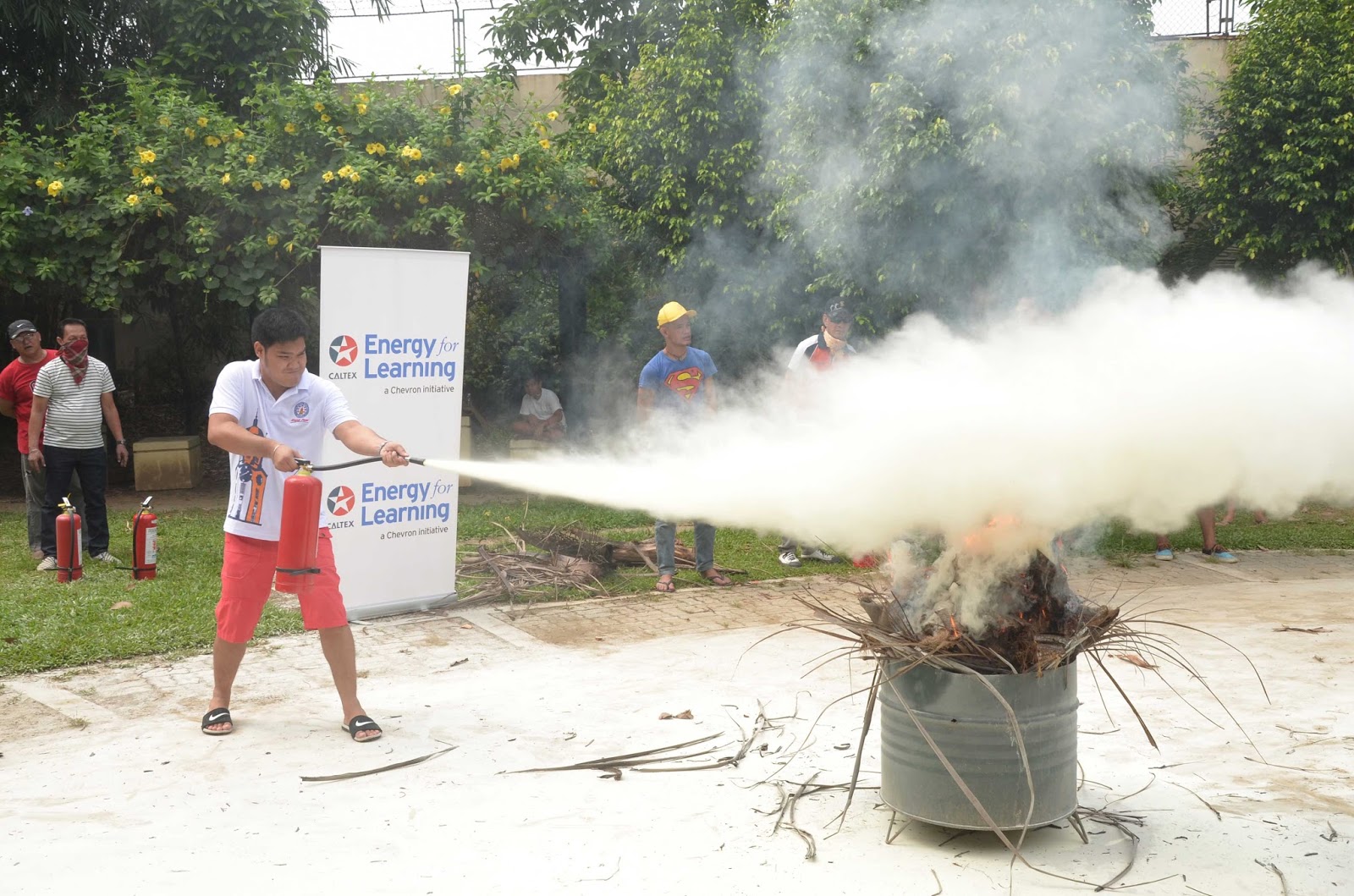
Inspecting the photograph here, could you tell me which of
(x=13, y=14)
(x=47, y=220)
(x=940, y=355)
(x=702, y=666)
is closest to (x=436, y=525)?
(x=702, y=666)

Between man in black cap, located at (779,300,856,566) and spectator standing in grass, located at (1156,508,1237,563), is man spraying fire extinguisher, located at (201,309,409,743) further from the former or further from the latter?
spectator standing in grass, located at (1156,508,1237,563)

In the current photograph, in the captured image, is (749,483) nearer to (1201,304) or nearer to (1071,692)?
(1071,692)

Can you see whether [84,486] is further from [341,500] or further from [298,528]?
[298,528]

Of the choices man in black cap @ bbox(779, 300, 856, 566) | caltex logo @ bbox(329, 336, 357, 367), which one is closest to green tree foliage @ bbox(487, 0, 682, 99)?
man in black cap @ bbox(779, 300, 856, 566)

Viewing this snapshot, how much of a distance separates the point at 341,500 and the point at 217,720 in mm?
2190

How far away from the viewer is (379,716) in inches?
219

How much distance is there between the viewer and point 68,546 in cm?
841

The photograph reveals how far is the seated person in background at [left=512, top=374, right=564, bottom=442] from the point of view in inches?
602

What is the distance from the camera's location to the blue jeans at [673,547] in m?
8.37

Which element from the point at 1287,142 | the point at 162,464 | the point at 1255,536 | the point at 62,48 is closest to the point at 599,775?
the point at 1255,536

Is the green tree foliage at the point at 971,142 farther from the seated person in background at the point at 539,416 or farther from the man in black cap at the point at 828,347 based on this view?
the seated person in background at the point at 539,416

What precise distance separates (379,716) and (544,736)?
87cm

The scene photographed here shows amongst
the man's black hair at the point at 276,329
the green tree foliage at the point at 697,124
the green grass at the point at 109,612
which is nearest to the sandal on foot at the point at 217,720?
the green grass at the point at 109,612

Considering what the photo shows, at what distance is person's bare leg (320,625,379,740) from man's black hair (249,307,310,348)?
131 centimetres
